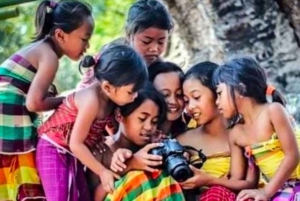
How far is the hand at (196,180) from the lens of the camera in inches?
94.8

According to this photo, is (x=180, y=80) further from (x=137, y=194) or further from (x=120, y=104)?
(x=137, y=194)

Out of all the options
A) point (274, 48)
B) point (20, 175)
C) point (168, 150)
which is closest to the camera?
point (168, 150)

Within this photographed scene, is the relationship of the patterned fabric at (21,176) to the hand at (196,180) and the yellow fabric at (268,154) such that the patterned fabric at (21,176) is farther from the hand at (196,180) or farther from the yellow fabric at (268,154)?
the yellow fabric at (268,154)

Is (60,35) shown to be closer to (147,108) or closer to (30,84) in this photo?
(30,84)

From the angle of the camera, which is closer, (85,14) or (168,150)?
(168,150)

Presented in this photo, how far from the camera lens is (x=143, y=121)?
2.48m

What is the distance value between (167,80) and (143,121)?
0.19 meters

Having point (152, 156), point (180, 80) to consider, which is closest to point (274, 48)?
point (180, 80)

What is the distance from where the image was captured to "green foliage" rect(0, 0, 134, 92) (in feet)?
20.5

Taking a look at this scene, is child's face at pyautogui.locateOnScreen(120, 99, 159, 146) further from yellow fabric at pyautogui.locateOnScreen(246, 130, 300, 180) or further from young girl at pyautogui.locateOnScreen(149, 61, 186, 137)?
yellow fabric at pyautogui.locateOnScreen(246, 130, 300, 180)

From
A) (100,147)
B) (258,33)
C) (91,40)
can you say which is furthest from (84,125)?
(91,40)

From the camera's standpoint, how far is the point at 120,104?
243 cm

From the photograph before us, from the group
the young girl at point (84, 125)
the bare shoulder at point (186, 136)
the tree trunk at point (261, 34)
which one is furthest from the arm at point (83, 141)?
the tree trunk at point (261, 34)

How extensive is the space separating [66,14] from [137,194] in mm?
598
